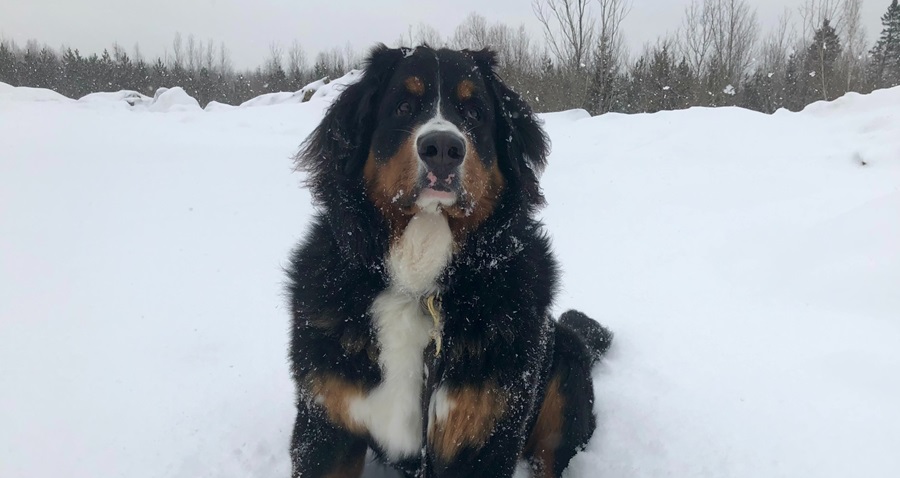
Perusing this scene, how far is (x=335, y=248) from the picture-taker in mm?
2660

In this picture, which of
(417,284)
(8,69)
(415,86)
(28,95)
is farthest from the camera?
(8,69)

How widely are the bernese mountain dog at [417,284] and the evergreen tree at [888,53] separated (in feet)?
133

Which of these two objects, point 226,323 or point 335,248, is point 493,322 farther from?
point 226,323

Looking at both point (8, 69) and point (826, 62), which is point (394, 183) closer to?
point (826, 62)

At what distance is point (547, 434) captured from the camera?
121 inches

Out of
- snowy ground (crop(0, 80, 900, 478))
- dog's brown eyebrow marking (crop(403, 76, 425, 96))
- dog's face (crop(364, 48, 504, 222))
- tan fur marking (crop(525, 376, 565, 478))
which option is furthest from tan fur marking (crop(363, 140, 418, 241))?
snowy ground (crop(0, 80, 900, 478))

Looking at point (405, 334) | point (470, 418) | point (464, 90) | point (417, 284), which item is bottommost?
point (470, 418)

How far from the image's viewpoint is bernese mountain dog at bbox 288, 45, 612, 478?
7.99 feet

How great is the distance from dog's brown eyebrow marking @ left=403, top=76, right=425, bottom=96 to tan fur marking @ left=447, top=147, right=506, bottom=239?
1.26ft

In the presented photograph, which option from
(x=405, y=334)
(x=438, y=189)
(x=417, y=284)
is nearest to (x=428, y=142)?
(x=438, y=189)

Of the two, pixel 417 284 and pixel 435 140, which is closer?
pixel 435 140

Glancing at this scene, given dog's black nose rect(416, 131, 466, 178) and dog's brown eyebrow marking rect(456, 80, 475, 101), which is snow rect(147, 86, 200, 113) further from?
dog's black nose rect(416, 131, 466, 178)

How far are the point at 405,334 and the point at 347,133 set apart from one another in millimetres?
1003

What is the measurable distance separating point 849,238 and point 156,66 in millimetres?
49877
